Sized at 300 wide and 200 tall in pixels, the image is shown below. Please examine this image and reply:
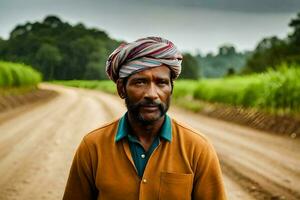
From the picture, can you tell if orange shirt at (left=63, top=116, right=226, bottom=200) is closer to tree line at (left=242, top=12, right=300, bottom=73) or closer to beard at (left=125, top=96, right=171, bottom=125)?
beard at (left=125, top=96, right=171, bottom=125)

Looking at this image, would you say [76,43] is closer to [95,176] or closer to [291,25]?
[291,25]

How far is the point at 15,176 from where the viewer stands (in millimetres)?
8141

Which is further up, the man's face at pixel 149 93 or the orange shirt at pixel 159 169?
the man's face at pixel 149 93

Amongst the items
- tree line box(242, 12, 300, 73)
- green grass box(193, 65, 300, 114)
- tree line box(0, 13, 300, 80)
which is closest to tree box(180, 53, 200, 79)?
tree line box(242, 12, 300, 73)

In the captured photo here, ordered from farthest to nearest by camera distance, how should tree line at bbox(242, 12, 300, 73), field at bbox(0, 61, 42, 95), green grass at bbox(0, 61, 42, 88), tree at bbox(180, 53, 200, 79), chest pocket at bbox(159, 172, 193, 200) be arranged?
tree at bbox(180, 53, 200, 79) < tree line at bbox(242, 12, 300, 73) < green grass at bbox(0, 61, 42, 88) < field at bbox(0, 61, 42, 95) < chest pocket at bbox(159, 172, 193, 200)

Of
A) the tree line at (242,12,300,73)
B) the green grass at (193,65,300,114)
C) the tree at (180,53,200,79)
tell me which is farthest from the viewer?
the tree at (180,53,200,79)

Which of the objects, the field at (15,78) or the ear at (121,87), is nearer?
the ear at (121,87)

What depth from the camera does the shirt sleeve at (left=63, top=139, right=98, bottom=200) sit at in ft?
8.26

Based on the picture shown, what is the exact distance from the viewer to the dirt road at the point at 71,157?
728 cm

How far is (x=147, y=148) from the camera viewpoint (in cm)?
252

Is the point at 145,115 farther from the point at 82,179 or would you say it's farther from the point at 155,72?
the point at 82,179

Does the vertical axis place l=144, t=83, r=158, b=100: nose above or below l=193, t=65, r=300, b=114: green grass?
above

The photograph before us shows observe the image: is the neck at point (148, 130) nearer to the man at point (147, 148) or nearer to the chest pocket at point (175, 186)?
Result: the man at point (147, 148)

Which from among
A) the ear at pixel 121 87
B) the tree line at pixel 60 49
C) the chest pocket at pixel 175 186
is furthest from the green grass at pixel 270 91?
the chest pocket at pixel 175 186
